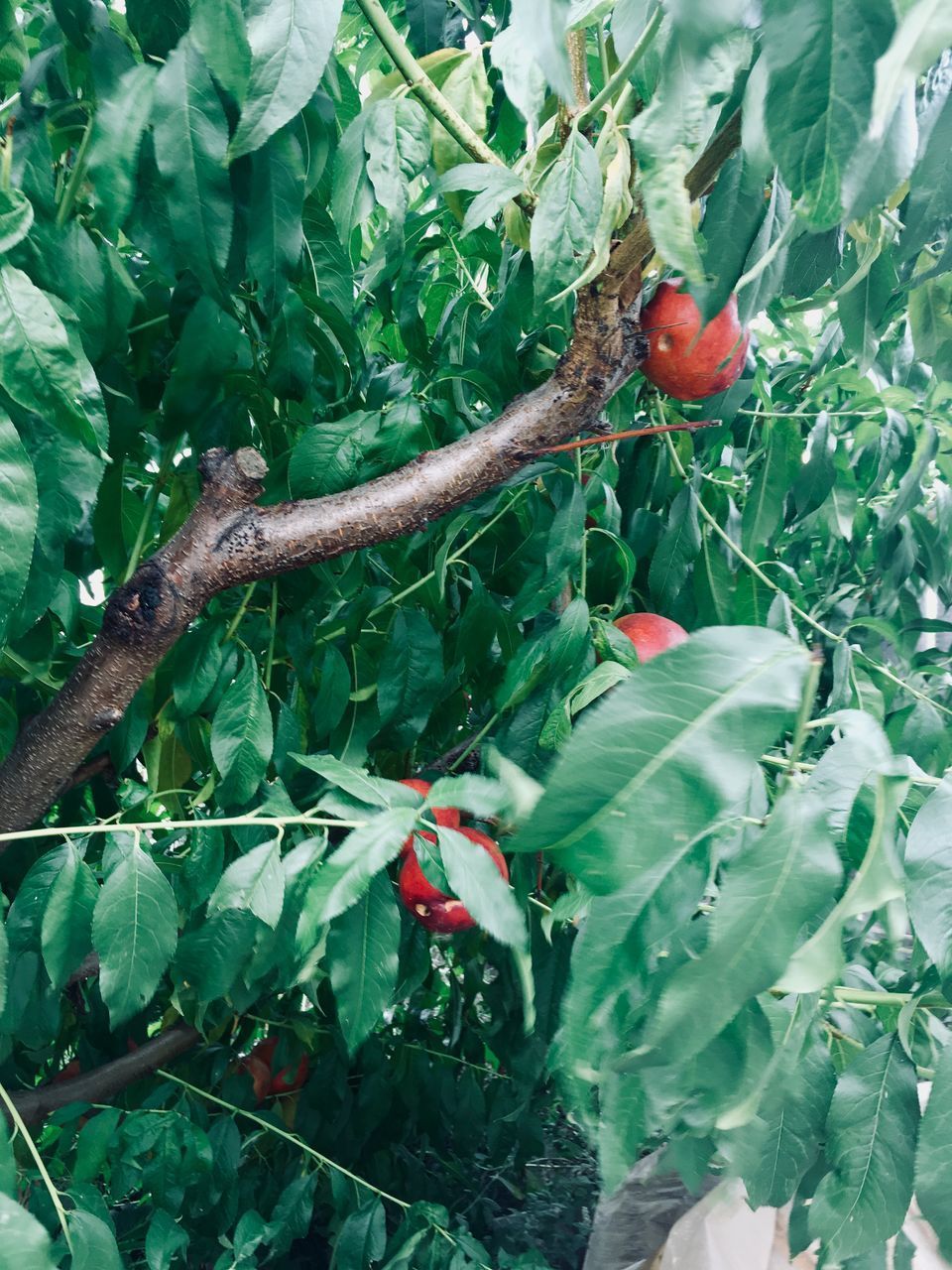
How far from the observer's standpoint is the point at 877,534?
3.70 feet

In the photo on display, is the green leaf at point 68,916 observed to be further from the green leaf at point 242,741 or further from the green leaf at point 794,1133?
the green leaf at point 794,1133

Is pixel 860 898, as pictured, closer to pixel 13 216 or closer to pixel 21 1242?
pixel 21 1242

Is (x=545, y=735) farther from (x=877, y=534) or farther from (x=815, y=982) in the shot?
(x=877, y=534)

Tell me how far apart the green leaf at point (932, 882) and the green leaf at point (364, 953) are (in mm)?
227

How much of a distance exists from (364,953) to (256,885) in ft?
0.20

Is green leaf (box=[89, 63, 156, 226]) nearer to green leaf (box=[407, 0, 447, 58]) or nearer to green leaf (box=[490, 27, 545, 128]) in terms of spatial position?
green leaf (box=[490, 27, 545, 128])

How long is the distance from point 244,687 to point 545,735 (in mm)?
192

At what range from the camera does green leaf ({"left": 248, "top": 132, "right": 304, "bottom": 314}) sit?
0.44 m

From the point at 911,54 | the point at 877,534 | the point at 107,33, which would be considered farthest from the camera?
the point at 877,534

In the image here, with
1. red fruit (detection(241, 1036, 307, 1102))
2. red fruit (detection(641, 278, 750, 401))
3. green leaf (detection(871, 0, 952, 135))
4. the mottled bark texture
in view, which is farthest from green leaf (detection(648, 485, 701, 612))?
red fruit (detection(241, 1036, 307, 1102))

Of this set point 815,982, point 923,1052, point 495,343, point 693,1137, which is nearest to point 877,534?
point 495,343

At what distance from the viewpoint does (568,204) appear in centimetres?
42

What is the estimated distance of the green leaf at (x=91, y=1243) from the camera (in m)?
0.49

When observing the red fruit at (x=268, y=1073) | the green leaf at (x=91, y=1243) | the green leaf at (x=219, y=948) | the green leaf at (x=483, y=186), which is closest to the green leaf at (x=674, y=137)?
the green leaf at (x=483, y=186)
